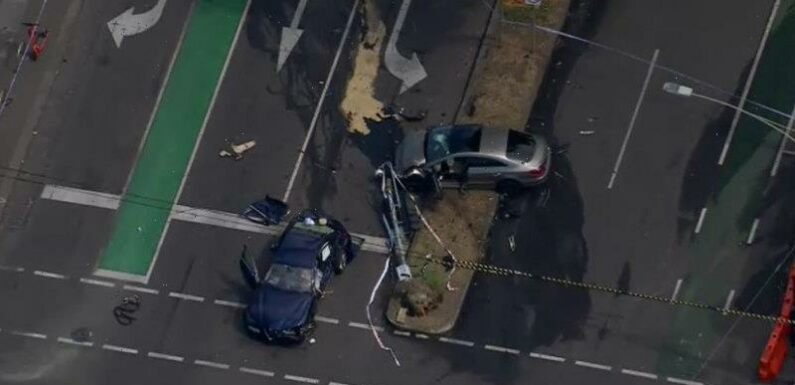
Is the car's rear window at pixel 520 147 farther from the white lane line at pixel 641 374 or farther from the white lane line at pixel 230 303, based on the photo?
the white lane line at pixel 230 303

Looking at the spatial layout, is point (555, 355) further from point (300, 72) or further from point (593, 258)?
point (300, 72)

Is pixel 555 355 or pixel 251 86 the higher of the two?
pixel 251 86

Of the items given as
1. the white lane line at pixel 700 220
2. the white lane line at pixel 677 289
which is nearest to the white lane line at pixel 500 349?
the white lane line at pixel 677 289

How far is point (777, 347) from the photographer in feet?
82.0

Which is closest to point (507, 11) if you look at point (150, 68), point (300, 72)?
point (300, 72)

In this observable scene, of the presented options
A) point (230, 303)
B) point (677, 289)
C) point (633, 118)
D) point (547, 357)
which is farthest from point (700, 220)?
point (230, 303)

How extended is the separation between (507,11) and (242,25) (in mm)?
7882

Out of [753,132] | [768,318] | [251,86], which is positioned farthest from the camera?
[251,86]

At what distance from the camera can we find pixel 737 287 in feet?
85.9

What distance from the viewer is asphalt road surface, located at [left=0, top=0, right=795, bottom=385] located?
26141mm

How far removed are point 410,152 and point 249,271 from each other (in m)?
5.39

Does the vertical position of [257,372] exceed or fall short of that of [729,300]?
it falls short

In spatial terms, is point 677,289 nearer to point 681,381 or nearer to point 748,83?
point 681,381

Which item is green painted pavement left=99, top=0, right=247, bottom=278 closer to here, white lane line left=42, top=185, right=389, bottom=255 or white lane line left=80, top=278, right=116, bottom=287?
white lane line left=42, top=185, right=389, bottom=255
